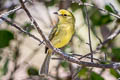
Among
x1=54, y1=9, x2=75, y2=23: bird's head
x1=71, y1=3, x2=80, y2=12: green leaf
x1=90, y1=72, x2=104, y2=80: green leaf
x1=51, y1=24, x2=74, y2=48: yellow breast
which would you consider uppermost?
x1=71, y1=3, x2=80, y2=12: green leaf

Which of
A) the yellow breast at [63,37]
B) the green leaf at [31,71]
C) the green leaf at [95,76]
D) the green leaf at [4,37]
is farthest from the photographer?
the green leaf at [31,71]

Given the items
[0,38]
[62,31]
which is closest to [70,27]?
[62,31]

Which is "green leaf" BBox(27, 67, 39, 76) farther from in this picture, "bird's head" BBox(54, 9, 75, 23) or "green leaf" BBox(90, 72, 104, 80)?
"green leaf" BBox(90, 72, 104, 80)

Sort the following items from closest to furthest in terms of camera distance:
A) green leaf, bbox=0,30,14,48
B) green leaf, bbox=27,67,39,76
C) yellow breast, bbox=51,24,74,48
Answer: yellow breast, bbox=51,24,74,48, green leaf, bbox=0,30,14,48, green leaf, bbox=27,67,39,76

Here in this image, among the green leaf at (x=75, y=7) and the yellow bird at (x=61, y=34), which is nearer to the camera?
the yellow bird at (x=61, y=34)

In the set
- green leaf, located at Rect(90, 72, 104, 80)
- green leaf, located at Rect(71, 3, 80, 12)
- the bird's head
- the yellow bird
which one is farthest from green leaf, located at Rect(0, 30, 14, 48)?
green leaf, located at Rect(90, 72, 104, 80)

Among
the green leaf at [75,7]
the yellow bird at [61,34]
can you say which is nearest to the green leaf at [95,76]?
the yellow bird at [61,34]

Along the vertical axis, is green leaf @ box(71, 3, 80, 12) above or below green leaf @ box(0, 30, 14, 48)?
above

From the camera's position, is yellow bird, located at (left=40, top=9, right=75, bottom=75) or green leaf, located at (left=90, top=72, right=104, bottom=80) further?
yellow bird, located at (left=40, top=9, right=75, bottom=75)

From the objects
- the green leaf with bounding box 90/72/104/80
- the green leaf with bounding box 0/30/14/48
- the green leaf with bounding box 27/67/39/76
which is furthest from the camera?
the green leaf with bounding box 27/67/39/76

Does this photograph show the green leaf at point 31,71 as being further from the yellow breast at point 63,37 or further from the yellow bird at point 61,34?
the yellow breast at point 63,37

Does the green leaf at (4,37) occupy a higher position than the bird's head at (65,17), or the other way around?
the bird's head at (65,17)

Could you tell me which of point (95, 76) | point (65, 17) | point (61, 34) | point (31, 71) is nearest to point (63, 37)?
point (61, 34)

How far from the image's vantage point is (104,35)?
348cm
